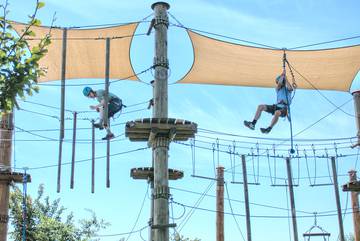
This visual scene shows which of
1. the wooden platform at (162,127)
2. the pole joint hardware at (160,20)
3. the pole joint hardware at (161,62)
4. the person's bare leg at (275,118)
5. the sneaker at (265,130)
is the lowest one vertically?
the wooden platform at (162,127)

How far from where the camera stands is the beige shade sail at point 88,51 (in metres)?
10.2

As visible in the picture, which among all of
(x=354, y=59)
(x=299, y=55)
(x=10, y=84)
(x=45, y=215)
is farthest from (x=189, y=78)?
(x=45, y=215)

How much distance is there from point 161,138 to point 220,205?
5.50 meters

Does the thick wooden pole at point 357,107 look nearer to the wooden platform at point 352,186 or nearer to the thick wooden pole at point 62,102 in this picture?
the wooden platform at point 352,186

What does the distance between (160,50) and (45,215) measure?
10.4m

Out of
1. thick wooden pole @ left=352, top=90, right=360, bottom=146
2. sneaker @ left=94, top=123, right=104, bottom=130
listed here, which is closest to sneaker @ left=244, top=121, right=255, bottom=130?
sneaker @ left=94, top=123, right=104, bottom=130

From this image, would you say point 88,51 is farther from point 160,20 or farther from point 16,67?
point 16,67

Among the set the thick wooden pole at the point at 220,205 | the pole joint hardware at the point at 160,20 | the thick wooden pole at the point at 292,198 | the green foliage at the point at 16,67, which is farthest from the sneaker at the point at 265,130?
the green foliage at the point at 16,67

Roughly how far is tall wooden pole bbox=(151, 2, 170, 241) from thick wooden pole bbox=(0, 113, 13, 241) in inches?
118

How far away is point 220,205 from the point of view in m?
13.5

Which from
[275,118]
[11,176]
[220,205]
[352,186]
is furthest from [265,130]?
[11,176]

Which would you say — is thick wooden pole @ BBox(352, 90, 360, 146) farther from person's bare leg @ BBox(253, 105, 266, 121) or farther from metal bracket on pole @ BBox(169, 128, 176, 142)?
metal bracket on pole @ BBox(169, 128, 176, 142)

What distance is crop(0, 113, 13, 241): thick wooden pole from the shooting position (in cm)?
1016

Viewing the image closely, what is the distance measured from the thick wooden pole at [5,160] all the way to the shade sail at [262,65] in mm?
3239
